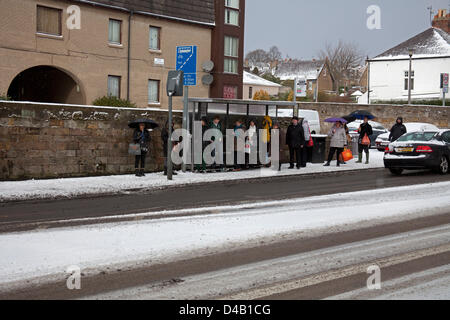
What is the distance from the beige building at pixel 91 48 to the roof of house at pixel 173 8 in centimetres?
6

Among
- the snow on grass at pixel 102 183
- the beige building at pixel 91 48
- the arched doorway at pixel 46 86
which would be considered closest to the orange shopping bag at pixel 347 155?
the snow on grass at pixel 102 183

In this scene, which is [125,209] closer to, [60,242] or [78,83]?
[60,242]

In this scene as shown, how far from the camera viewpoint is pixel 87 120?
18.3m

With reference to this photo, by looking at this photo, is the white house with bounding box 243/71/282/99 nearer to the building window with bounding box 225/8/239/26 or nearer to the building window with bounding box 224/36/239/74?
the building window with bounding box 224/36/239/74

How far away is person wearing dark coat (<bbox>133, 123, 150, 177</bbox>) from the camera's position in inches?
737

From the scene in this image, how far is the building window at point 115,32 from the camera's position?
3300cm

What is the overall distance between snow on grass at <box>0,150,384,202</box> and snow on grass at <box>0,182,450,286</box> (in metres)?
4.37

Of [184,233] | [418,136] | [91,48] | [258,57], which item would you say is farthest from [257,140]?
[258,57]

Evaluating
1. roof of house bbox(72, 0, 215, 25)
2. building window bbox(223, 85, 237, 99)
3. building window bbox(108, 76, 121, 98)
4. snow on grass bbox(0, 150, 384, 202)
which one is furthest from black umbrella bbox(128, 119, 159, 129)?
building window bbox(223, 85, 237, 99)

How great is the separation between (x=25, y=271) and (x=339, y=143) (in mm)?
17024

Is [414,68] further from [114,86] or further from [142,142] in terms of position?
[142,142]

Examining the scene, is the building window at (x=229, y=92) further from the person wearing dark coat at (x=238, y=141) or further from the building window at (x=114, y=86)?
the person wearing dark coat at (x=238, y=141)
